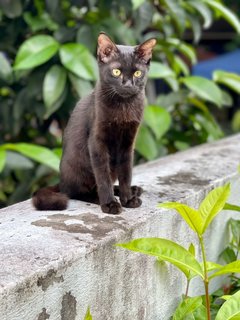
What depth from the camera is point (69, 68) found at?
279 cm

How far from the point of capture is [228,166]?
2.60m

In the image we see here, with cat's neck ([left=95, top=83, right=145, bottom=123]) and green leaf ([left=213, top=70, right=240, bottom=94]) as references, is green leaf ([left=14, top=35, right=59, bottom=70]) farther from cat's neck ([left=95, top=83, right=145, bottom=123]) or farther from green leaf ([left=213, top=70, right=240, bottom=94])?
green leaf ([left=213, top=70, right=240, bottom=94])

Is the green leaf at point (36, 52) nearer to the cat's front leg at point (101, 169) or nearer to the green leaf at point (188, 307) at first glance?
the cat's front leg at point (101, 169)

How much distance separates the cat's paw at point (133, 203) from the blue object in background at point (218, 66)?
4.59 meters

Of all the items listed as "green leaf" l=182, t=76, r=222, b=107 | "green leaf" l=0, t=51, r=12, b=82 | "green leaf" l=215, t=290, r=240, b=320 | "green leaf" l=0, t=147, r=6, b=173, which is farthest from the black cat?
"green leaf" l=182, t=76, r=222, b=107

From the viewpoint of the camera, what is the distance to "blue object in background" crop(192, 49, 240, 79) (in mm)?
6516

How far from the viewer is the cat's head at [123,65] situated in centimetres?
196

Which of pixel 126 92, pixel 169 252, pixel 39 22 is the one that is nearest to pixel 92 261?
pixel 169 252

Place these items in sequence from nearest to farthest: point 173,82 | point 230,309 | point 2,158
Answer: point 230,309, point 2,158, point 173,82

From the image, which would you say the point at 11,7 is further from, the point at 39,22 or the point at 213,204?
the point at 213,204

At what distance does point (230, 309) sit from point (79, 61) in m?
1.66

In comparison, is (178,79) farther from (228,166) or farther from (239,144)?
(228,166)

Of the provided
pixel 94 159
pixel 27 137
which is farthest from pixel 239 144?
pixel 94 159

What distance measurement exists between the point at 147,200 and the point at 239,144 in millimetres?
1336
